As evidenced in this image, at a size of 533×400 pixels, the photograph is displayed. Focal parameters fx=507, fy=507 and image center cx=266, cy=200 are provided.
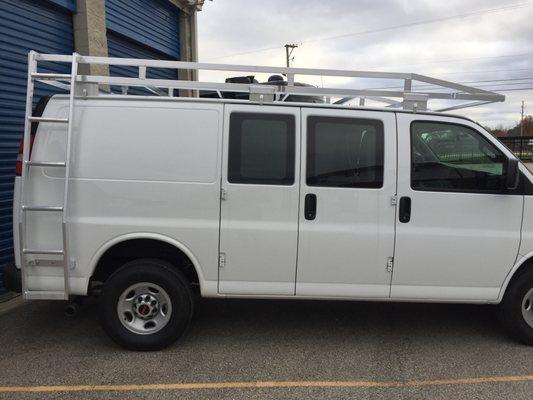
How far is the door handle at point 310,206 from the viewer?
4.27 m

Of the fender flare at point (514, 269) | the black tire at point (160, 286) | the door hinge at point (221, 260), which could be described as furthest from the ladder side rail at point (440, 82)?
the black tire at point (160, 286)

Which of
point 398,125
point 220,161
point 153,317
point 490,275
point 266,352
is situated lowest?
point 266,352

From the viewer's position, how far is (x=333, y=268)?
171 inches

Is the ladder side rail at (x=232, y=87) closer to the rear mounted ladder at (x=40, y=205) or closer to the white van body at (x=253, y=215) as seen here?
the white van body at (x=253, y=215)

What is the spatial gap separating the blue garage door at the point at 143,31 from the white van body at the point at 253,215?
193 inches

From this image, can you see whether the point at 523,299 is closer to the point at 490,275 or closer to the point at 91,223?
the point at 490,275

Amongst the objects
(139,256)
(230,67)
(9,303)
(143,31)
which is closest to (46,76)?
(230,67)

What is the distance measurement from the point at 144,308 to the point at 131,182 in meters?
1.08

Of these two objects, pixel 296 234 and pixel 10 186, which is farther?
pixel 10 186

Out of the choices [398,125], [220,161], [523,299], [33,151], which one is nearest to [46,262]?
[33,151]

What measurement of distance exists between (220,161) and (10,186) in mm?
3327

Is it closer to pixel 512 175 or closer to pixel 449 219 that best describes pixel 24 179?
pixel 449 219

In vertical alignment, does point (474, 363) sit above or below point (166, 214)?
below

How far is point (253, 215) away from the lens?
4273mm
